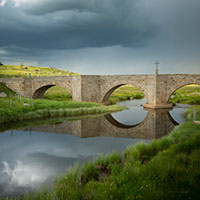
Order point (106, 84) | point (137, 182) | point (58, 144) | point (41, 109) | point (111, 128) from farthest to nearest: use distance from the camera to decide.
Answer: point (106, 84)
point (41, 109)
point (111, 128)
point (58, 144)
point (137, 182)

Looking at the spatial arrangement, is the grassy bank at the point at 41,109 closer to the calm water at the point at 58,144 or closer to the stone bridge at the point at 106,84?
the calm water at the point at 58,144

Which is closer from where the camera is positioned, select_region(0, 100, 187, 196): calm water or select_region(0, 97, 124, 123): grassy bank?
select_region(0, 100, 187, 196): calm water

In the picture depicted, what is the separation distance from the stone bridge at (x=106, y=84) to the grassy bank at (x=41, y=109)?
167 inches

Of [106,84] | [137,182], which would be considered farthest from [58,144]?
[106,84]

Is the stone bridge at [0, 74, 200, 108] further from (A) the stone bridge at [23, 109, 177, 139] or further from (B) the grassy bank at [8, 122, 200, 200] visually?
(B) the grassy bank at [8, 122, 200, 200]

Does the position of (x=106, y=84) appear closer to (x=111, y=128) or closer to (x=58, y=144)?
(x=111, y=128)

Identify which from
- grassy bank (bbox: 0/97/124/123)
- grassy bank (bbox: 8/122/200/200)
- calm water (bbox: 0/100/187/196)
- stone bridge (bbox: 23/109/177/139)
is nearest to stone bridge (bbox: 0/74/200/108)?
grassy bank (bbox: 0/97/124/123)

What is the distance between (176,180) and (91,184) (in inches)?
104

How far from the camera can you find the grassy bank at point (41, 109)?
1891 cm

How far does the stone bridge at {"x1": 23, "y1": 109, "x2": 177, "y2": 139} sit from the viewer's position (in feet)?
50.7

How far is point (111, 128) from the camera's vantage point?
1772cm

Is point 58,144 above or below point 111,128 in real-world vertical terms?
below

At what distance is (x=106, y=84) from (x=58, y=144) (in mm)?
18277

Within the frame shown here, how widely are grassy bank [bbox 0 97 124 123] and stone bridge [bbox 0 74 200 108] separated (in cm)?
424
